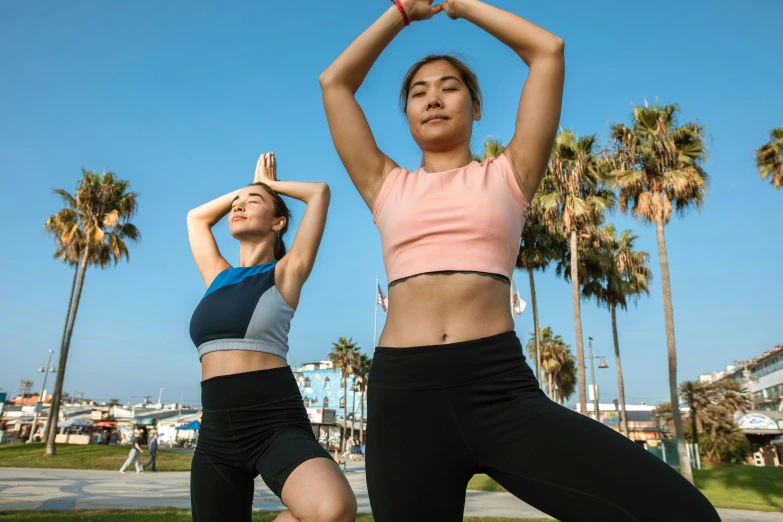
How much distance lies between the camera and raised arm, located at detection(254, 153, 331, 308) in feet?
10.7

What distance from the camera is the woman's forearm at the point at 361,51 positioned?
2420 millimetres

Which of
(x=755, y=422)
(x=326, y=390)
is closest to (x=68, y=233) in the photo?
(x=755, y=422)

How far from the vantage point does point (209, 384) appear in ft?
9.68

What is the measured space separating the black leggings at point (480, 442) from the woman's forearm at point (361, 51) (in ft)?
3.92

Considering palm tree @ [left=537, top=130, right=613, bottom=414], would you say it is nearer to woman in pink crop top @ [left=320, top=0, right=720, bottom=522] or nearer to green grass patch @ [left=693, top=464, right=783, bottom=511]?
green grass patch @ [left=693, top=464, right=783, bottom=511]

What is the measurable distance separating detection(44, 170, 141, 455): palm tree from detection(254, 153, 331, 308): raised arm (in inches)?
985

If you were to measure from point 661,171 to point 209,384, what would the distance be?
68.0ft

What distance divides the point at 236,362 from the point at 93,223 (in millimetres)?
26440

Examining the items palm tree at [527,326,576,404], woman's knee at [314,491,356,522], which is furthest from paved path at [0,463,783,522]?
palm tree at [527,326,576,404]

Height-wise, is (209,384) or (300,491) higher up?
(209,384)

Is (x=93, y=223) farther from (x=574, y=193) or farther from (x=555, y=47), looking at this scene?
(x=555, y=47)

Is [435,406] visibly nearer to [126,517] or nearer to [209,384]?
[209,384]

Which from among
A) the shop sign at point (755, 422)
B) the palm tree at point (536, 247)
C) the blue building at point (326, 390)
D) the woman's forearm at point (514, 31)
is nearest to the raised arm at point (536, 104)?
the woman's forearm at point (514, 31)

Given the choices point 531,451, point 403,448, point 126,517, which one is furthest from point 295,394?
point 126,517
